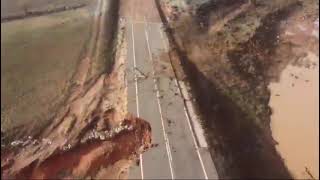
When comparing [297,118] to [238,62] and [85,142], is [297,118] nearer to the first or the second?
[238,62]

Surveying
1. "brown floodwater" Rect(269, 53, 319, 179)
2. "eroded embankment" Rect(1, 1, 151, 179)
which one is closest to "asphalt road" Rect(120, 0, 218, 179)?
"eroded embankment" Rect(1, 1, 151, 179)

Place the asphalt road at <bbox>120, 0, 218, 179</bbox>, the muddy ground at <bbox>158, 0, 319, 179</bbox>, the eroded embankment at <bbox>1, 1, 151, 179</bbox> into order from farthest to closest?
the muddy ground at <bbox>158, 0, 319, 179</bbox> < the eroded embankment at <bbox>1, 1, 151, 179</bbox> < the asphalt road at <bbox>120, 0, 218, 179</bbox>

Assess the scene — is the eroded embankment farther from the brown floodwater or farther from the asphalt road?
the brown floodwater

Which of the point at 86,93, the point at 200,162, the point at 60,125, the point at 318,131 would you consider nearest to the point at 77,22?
the point at 86,93

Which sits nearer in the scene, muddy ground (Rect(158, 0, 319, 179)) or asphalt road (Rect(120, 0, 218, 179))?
asphalt road (Rect(120, 0, 218, 179))

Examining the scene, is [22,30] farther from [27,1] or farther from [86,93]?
[86,93]

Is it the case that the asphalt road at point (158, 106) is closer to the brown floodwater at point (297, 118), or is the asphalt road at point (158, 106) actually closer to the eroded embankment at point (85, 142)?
the eroded embankment at point (85, 142)
